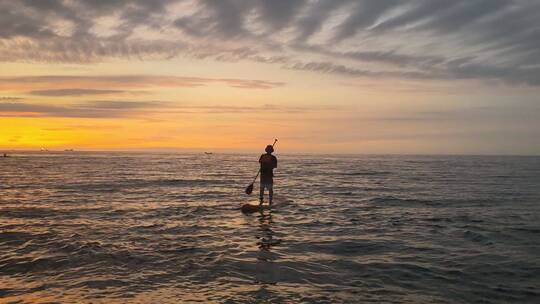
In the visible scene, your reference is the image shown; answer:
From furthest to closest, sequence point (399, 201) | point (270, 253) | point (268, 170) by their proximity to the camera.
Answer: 1. point (399, 201)
2. point (268, 170)
3. point (270, 253)

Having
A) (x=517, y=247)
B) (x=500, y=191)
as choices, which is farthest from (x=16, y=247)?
(x=500, y=191)

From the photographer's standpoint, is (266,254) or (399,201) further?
(399,201)

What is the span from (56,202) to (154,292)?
17009 millimetres

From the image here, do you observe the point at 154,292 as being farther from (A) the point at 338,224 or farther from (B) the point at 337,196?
(B) the point at 337,196

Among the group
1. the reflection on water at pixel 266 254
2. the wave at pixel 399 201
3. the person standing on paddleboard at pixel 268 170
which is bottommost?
the reflection on water at pixel 266 254

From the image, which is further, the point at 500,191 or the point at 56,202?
the point at 500,191

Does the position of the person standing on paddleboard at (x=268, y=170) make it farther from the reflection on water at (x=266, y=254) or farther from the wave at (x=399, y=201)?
the wave at (x=399, y=201)

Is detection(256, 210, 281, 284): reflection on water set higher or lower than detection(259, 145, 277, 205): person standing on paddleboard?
lower

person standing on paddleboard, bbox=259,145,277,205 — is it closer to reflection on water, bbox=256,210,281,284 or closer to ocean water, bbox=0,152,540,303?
ocean water, bbox=0,152,540,303

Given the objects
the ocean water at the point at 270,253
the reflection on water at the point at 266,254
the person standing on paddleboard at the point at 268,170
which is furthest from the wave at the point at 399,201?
the reflection on water at the point at 266,254

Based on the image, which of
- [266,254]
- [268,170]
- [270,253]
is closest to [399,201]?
[268,170]

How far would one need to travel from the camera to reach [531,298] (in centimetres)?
795

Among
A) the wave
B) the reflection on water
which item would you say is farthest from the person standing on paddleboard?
the wave

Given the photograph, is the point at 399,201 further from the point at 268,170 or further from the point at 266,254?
the point at 266,254
